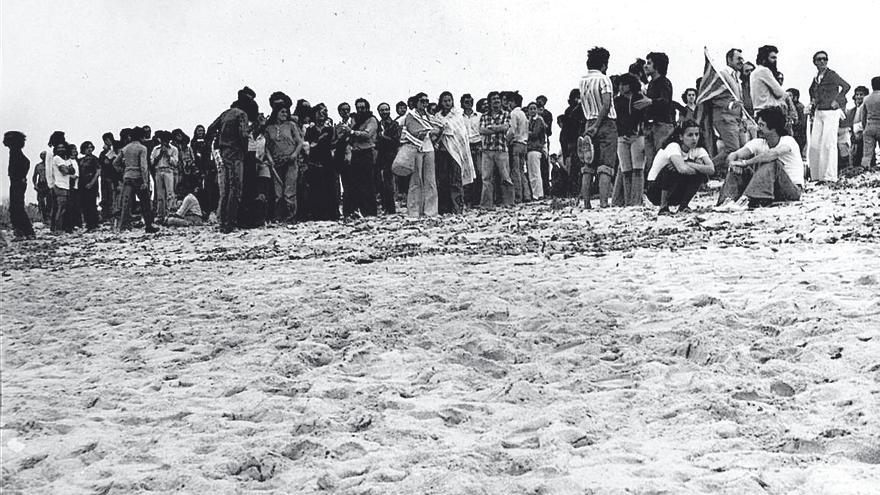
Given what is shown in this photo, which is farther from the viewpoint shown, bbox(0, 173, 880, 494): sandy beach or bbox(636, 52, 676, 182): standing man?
bbox(636, 52, 676, 182): standing man

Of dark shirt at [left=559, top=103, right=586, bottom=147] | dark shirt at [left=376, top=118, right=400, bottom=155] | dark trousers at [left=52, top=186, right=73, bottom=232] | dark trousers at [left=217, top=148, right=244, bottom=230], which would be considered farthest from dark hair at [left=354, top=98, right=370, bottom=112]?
dark trousers at [left=52, top=186, right=73, bottom=232]

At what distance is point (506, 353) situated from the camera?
486 cm

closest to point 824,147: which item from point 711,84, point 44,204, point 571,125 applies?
point 711,84

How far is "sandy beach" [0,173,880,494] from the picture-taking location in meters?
3.56

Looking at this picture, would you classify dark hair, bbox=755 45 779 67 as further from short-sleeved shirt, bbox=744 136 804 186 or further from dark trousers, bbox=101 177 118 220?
dark trousers, bbox=101 177 118 220

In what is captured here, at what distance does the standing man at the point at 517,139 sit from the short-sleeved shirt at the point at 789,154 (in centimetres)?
433

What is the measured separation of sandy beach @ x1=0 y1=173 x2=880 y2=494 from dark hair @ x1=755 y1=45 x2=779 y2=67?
3603mm

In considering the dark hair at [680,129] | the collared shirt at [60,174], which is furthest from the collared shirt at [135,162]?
the dark hair at [680,129]

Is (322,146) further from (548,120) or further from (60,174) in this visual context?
(548,120)

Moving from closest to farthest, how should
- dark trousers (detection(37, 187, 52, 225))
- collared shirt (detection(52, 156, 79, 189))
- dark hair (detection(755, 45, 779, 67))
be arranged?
1. dark hair (detection(755, 45, 779, 67))
2. collared shirt (detection(52, 156, 79, 189))
3. dark trousers (detection(37, 187, 52, 225))

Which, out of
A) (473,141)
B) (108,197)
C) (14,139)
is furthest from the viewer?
(108,197)

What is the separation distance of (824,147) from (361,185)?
18.7 ft

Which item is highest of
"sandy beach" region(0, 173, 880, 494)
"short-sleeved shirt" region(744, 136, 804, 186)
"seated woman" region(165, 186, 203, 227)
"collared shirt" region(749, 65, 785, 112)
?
"collared shirt" region(749, 65, 785, 112)

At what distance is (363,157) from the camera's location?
1173 cm
